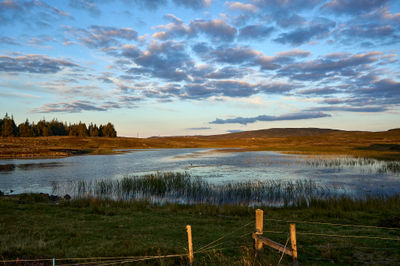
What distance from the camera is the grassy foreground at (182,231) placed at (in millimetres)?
10156

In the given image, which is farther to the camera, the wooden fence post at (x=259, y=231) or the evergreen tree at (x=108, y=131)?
the evergreen tree at (x=108, y=131)

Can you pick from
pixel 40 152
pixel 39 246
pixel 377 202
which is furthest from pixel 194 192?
pixel 40 152

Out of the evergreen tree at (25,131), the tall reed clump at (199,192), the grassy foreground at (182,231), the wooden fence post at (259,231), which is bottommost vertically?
the tall reed clump at (199,192)

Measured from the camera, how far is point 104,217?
694 inches

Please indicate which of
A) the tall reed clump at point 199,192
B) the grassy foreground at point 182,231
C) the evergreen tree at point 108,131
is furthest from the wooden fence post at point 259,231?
the evergreen tree at point 108,131

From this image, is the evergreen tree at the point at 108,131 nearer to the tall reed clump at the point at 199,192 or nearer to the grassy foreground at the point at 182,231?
the tall reed clump at the point at 199,192

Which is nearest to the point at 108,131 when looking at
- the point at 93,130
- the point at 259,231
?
the point at 93,130

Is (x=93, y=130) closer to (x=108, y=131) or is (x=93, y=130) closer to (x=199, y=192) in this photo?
(x=108, y=131)

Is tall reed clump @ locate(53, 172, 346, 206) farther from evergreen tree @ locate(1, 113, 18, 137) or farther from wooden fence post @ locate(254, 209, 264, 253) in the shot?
evergreen tree @ locate(1, 113, 18, 137)

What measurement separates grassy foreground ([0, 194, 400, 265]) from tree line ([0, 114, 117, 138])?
133 metres

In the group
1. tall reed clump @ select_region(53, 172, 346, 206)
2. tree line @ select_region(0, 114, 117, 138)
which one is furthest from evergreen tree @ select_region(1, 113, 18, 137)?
tall reed clump @ select_region(53, 172, 346, 206)

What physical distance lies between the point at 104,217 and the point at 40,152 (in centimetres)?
8485

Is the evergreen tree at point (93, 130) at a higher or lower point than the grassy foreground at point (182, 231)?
higher

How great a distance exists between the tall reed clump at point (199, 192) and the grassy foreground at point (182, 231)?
3.63m
